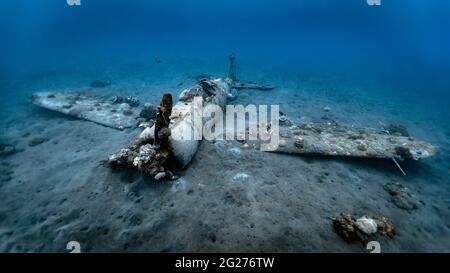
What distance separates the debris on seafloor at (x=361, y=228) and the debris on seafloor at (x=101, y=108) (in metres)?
8.74

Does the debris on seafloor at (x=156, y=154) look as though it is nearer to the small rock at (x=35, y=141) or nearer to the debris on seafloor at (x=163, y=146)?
the debris on seafloor at (x=163, y=146)

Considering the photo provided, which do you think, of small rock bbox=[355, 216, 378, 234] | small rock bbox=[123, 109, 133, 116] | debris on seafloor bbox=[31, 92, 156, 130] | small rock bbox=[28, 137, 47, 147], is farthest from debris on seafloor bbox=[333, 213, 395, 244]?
small rock bbox=[28, 137, 47, 147]

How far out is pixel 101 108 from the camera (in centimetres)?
1230

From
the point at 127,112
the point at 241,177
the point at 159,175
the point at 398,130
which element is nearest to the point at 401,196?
the point at 241,177

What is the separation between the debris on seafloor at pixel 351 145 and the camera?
8062 mm

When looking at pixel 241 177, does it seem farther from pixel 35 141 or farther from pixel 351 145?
pixel 35 141

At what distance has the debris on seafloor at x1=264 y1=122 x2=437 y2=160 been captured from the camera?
317 inches

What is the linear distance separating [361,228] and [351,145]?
3.91 m

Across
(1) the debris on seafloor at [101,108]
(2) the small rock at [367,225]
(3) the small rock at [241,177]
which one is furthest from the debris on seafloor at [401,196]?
(1) the debris on seafloor at [101,108]

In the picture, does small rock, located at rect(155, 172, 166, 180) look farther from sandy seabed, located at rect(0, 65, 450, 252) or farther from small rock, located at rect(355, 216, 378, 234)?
small rock, located at rect(355, 216, 378, 234)

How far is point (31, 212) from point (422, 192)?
34.8ft
